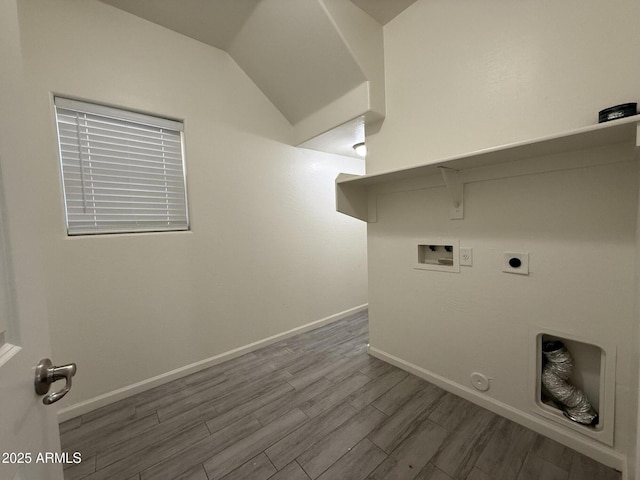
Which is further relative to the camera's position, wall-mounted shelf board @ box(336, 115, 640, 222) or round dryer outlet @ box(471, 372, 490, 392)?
round dryer outlet @ box(471, 372, 490, 392)

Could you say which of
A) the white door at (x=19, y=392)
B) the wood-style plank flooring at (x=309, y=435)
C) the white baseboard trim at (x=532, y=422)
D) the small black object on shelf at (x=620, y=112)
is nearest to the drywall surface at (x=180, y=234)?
the wood-style plank flooring at (x=309, y=435)

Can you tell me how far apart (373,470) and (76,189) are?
2422 mm

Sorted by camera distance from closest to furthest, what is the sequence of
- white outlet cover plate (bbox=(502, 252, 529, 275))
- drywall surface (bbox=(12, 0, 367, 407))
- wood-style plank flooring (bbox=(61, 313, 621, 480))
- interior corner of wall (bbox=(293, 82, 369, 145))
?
1. wood-style plank flooring (bbox=(61, 313, 621, 480))
2. white outlet cover plate (bbox=(502, 252, 529, 275))
3. drywall surface (bbox=(12, 0, 367, 407))
4. interior corner of wall (bbox=(293, 82, 369, 145))

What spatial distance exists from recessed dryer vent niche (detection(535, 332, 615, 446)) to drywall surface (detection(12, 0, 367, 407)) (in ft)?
6.60

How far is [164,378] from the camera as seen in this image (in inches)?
77.6

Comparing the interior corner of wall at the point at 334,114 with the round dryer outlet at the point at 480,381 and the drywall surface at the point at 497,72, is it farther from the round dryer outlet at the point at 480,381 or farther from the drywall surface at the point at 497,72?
the round dryer outlet at the point at 480,381

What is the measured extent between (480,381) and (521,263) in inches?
32.0

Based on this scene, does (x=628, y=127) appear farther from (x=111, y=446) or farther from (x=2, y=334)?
(x=111, y=446)

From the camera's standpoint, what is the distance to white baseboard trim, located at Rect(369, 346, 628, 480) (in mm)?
1217

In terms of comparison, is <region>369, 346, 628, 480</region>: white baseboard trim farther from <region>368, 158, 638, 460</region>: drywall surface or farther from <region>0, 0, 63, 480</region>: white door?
<region>0, 0, 63, 480</region>: white door

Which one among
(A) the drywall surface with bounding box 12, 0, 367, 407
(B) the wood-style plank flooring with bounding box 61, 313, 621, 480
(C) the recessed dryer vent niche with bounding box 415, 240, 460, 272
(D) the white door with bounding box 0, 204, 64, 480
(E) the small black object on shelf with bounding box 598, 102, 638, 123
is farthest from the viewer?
(C) the recessed dryer vent niche with bounding box 415, 240, 460, 272

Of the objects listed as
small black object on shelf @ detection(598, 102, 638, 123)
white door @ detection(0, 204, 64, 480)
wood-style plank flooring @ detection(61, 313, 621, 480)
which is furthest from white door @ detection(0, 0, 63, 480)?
small black object on shelf @ detection(598, 102, 638, 123)

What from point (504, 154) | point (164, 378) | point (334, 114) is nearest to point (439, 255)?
point (504, 154)

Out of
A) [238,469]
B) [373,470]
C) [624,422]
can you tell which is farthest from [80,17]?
[624,422]
